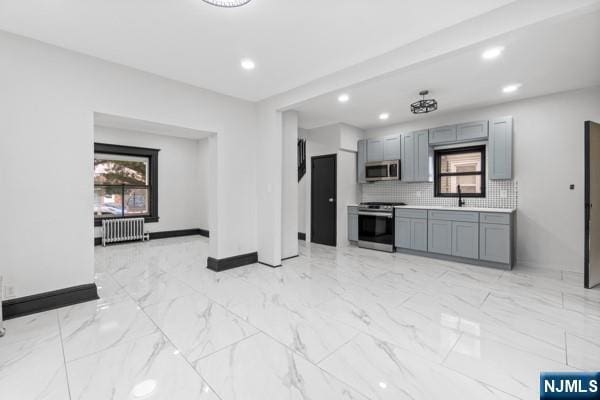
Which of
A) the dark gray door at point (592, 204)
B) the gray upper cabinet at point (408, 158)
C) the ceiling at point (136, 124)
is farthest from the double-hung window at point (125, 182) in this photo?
the dark gray door at point (592, 204)

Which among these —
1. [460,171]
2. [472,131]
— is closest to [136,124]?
[472,131]

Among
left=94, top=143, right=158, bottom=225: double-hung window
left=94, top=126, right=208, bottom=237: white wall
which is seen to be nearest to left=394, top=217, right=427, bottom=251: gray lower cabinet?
left=94, top=126, right=208, bottom=237: white wall

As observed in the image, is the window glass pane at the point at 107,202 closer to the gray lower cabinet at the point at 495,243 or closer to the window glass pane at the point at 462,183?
the window glass pane at the point at 462,183

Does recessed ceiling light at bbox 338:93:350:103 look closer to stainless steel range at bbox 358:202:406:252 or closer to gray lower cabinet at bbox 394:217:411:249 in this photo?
stainless steel range at bbox 358:202:406:252

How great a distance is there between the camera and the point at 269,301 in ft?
9.69

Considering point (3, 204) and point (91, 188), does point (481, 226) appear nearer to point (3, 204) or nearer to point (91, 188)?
point (91, 188)

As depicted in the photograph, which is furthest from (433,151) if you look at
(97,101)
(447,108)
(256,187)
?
(97,101)

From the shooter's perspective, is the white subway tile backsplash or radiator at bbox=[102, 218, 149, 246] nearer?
the white subway tile backsplash

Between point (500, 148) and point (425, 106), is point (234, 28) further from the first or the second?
point (500, 148)

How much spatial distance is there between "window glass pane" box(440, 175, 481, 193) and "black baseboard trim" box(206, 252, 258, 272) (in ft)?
12.5

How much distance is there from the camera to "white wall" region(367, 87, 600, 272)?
3943 mm

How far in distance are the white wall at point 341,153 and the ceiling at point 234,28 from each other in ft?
8.46

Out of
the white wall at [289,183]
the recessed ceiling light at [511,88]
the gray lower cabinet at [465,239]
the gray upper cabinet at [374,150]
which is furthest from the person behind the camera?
the gray upper cabinet at [374,150]

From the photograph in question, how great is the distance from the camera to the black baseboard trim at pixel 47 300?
2543 millimetres
